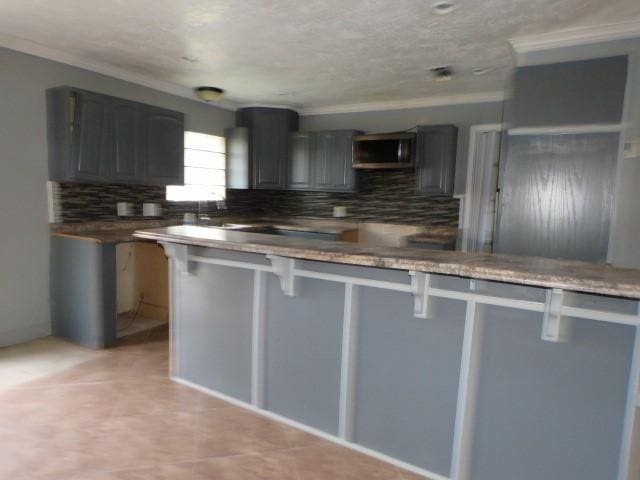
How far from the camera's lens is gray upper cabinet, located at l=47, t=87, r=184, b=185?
10.8ft

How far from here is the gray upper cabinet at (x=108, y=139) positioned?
3303 mm

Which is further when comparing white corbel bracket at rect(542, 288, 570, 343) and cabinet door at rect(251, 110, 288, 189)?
cabinet door at rect(251, 110, 288, 189)

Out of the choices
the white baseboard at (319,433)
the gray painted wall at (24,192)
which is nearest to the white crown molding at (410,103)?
the gray painted wall at (24,192)

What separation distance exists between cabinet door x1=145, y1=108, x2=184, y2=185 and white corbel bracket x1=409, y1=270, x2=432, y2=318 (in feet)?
10.0

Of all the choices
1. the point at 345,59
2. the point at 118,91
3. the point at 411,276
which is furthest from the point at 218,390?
the point at 118,91

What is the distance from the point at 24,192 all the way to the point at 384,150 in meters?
3.51

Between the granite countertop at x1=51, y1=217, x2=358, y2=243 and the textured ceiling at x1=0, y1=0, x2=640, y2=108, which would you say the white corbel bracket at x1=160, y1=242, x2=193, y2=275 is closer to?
the granite countertop at x1=51, y1=217, x2=358, y2=243

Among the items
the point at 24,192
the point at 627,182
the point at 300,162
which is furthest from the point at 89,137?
the point at 627,182

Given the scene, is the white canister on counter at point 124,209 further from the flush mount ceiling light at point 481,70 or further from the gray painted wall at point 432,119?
the flush mount ceiling light at point 481,70

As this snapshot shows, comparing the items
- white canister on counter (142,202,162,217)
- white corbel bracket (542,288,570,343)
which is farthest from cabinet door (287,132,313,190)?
white corbel bracket (542,288,570,343)

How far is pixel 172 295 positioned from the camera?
8.91 feet

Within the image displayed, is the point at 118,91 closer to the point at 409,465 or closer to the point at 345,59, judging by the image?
the point at 345,59

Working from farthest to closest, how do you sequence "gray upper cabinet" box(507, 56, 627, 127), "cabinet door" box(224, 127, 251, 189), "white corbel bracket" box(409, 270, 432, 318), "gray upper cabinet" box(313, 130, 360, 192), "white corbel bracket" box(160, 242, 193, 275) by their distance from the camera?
"cabinet door" box(224, 127, 251, 189) < "gray upper cabinet" box(313, 130, 360, 192) < "gray upper cabinet" box(507, 56, 627, 127) < "white corbel bracket" box(160, 242, 193, 275) < "white corbel bracket" box(409, 270, 432, 318)

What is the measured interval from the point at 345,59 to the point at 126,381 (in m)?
2.98
